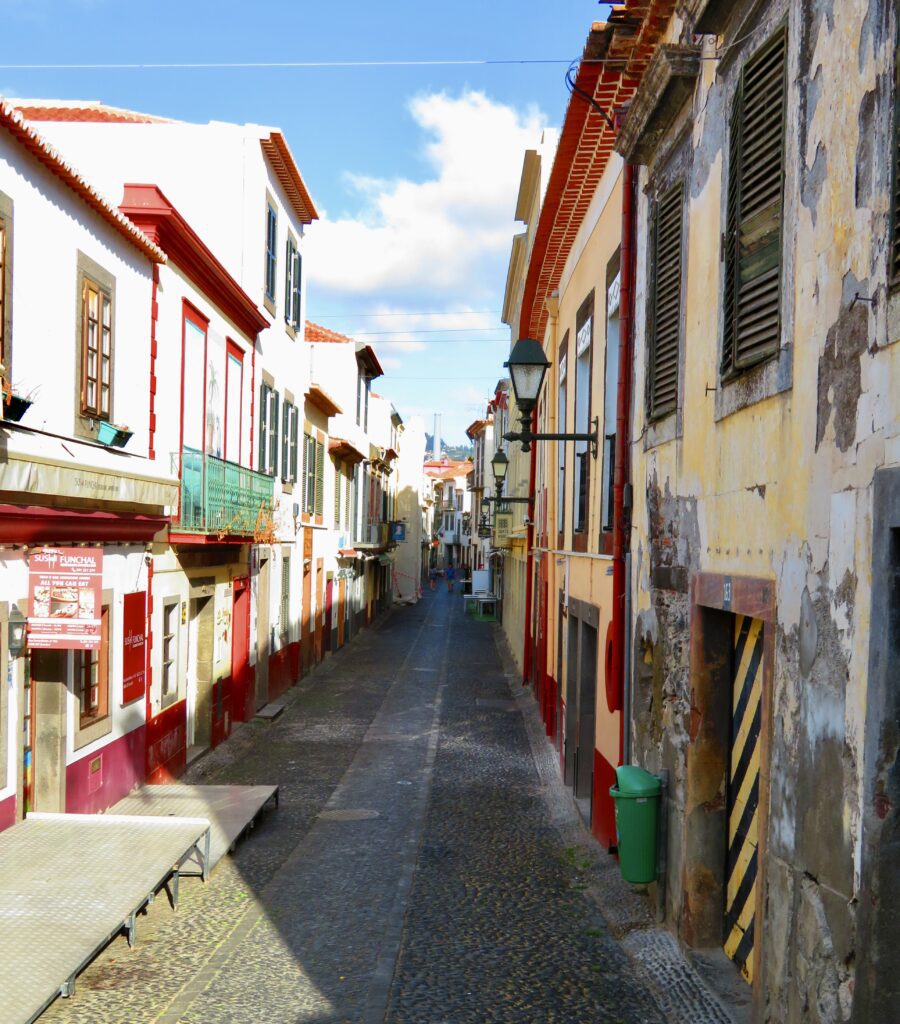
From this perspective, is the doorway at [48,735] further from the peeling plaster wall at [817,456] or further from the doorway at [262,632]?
the doorway at [262,632]

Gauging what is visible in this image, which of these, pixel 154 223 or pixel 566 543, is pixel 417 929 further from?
pixel 154 223

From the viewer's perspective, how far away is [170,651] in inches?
527

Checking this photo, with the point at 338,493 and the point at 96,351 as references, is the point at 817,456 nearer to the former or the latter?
the point at 96,351

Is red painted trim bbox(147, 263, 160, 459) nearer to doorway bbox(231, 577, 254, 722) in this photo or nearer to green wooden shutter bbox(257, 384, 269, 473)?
doorway bbox(231, 577, 254, 722)

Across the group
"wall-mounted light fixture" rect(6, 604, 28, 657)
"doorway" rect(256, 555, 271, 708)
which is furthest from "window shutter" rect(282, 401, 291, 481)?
"wall-mounted light fixture" rect(6, 604, 28, 657)

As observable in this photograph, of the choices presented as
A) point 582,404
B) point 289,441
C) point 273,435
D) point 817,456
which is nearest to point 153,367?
point 582,404

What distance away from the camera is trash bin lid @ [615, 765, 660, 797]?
7.47 m

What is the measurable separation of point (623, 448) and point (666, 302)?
1554 mm

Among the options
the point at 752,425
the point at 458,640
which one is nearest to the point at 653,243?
the point at 752,425

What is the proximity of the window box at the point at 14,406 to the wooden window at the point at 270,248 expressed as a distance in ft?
33.6

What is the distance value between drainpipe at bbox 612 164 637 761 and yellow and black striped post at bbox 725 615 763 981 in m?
2.29

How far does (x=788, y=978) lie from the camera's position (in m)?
4.89

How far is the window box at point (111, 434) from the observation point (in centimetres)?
1056

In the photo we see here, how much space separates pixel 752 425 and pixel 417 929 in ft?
14.7
